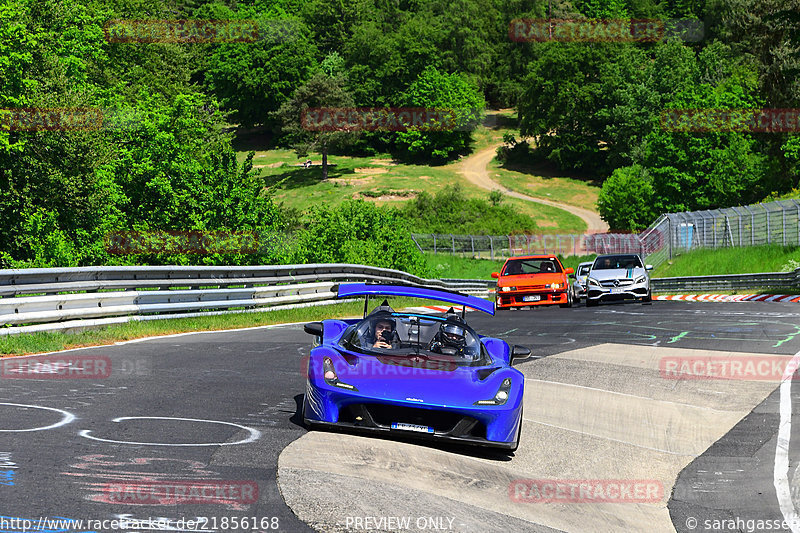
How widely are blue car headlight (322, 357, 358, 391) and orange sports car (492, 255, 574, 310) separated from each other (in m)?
19.2

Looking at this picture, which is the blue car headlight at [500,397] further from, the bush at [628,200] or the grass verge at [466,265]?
the bush at [628,200]

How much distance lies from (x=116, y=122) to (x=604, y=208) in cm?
5949

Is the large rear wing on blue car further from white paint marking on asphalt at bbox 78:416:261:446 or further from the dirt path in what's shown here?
the dirt path

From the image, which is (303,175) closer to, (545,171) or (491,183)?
(491,183)

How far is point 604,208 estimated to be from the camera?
86562mm

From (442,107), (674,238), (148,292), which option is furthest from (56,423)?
(442,107)

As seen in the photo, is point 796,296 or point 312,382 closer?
point 312,382

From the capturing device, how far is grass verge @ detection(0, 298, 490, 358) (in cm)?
1261

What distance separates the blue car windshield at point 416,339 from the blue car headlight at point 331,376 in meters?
0.44

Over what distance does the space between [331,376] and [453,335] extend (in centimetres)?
136

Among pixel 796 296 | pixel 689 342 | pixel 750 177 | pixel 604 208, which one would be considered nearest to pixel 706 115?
pixel 750 177

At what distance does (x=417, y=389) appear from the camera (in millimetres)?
7430

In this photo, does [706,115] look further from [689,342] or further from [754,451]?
[754,451]

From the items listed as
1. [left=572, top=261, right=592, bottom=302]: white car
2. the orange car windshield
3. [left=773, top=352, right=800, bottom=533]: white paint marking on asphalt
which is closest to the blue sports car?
[left=773, top=352, right=800, bottom=533]: white paint marking on asphalt
